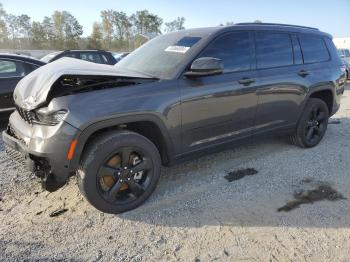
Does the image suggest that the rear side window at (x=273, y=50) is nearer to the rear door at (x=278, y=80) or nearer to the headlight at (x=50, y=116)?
the rear door at (x=278, y=80)

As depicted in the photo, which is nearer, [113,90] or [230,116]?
[113,90]

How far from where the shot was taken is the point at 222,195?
3734 mm

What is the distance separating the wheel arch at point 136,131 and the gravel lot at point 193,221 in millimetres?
561

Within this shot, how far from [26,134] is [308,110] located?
3.92 m

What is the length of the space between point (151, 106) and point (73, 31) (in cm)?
6647

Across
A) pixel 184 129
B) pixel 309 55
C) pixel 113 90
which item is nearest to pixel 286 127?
pixel 309 55

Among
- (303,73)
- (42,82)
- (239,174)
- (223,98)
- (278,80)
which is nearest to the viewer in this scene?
(42,82)

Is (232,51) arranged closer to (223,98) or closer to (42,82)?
(223,98)

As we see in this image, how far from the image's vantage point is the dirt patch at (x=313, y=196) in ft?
11.5

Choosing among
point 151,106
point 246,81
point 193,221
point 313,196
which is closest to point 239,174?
point 313,196

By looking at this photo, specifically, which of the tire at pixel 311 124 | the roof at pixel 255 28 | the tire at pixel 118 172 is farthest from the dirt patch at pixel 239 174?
the roof at pixel 255 28

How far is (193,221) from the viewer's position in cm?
322

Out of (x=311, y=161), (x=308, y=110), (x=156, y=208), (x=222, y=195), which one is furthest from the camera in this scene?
(x=308, y=110)

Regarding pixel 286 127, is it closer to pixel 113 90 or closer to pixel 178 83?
pixel 178 83
